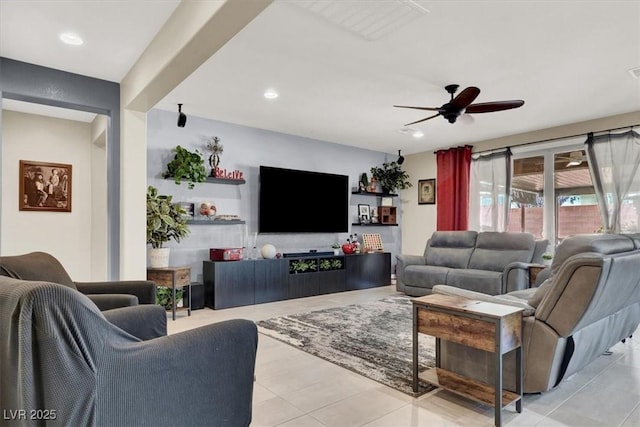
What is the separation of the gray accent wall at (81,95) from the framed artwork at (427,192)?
5.26 m

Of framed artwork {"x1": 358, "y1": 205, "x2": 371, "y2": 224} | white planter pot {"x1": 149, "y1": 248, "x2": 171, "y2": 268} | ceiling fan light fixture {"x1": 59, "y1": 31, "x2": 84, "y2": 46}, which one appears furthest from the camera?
framed artwork {"x1": 358, "y1": 205, "x2": 371, "y2": 224}

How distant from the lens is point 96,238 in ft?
17.0

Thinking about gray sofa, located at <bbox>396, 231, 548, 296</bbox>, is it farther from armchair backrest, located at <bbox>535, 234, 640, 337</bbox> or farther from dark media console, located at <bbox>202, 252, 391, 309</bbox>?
armchair backrest, located at <bbox>535, 234, 640, 337</bbox>

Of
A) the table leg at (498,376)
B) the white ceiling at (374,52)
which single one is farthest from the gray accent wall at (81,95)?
the table leg at (498,376)

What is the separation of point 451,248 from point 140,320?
5.03 m

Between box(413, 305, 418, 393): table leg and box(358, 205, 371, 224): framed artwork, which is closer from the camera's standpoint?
box(413, 305, 418, 393): table leg

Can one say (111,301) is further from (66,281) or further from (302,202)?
(302,202)

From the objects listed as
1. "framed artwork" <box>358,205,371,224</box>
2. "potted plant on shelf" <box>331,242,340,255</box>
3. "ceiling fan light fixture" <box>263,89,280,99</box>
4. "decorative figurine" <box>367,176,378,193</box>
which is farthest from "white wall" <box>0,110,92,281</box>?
"decorative figurine" <box>367,176,378,193</box>

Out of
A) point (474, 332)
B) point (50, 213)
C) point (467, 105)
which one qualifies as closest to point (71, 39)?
point (50, 213)

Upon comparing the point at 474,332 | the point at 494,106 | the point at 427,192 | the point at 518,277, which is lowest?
the point at 518,277

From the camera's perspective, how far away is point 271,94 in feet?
13.6

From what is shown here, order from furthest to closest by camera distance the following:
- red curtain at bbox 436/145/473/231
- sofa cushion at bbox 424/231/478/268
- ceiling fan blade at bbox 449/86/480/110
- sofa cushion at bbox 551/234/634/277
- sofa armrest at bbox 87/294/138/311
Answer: red curtain at bbox 436/145/473/231 < sofa cushion at bbox 424/231/478/268 < ceiling fan blade at bbox 449/86/480/110 < sofa armrest at bbox 87/294/138/311 < sofa cushion at bbox 551/234/634/277

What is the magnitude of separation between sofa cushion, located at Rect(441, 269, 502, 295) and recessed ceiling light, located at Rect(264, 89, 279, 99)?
11.0ft

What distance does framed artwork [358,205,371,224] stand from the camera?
6.97 metres
